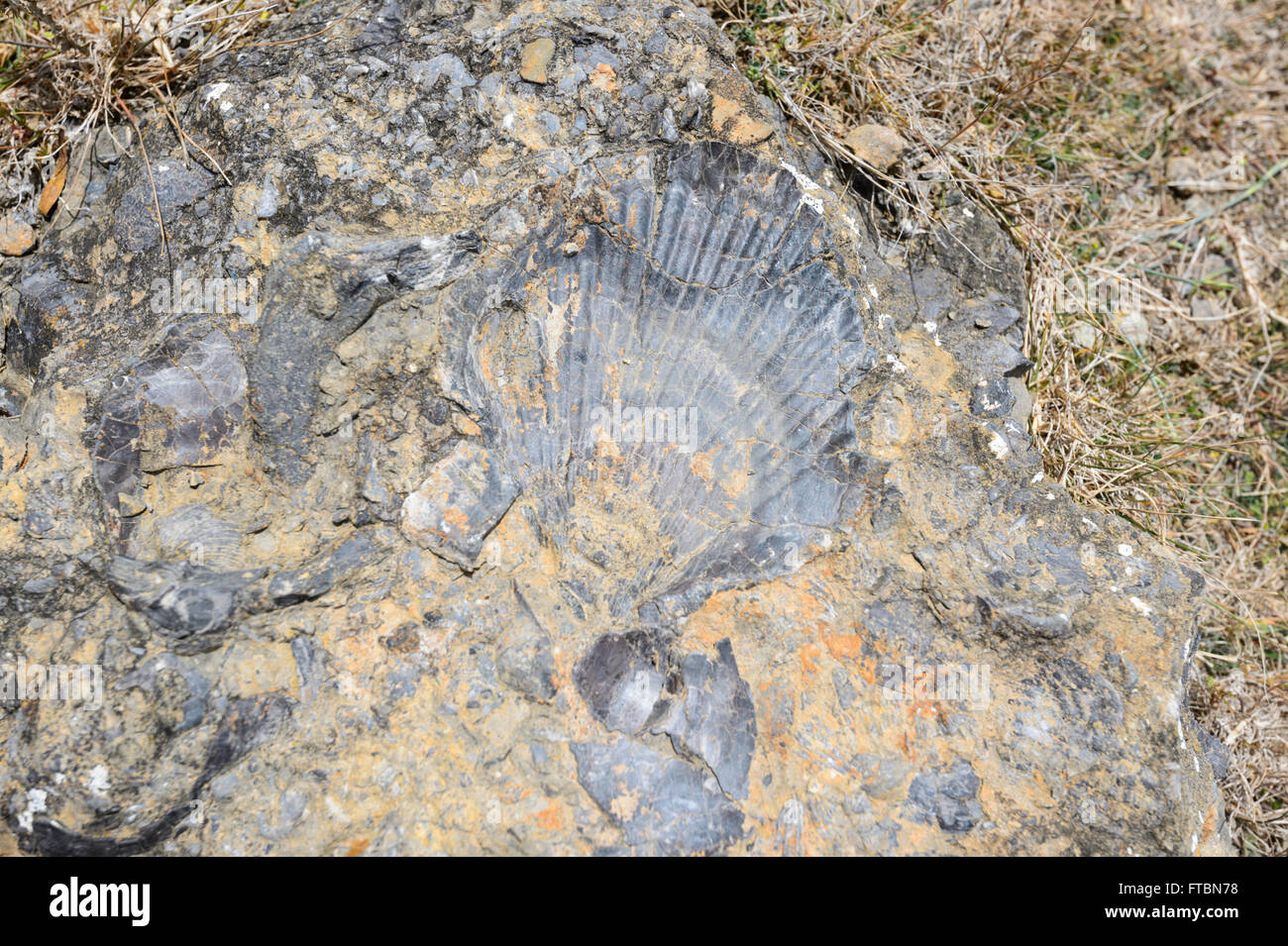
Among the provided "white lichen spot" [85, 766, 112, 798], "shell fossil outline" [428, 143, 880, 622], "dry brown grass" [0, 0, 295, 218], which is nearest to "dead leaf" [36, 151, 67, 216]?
"dry brown grass" [0, 0, 295, 218]

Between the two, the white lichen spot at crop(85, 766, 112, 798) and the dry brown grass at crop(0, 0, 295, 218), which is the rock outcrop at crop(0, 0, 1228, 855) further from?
the dry brown grass at crop(0, 0, 295, 218)

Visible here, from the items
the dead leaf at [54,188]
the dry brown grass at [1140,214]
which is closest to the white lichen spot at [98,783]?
the dead leaf at [54,188]

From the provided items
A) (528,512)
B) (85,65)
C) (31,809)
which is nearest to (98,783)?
(31,809)

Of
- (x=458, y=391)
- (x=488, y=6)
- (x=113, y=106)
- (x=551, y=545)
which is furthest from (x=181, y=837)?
(x=488, y=6)

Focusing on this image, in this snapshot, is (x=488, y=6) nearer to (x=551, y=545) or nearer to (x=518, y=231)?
(x=518, y=231)

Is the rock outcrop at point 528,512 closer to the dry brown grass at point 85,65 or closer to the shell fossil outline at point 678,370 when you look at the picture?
the shell fossil outline at point 678,370
